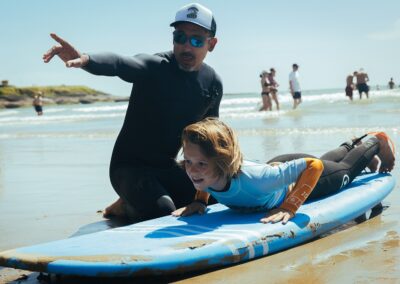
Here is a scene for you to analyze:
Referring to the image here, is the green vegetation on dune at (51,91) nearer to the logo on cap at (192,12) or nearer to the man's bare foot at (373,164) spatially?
the man's bare foot at (373,164)

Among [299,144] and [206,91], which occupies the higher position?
[206,91]

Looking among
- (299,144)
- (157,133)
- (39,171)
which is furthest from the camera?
(299,144)

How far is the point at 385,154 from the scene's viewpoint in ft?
16.8

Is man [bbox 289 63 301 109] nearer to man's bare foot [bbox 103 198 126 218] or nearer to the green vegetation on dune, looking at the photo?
man's bare foot [bbox 103 198 126 218]

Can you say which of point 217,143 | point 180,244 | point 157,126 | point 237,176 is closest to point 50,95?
point 157,126

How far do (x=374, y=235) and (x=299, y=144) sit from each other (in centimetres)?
560

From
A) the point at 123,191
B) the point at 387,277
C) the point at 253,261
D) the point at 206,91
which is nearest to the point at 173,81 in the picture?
the point at 206,91

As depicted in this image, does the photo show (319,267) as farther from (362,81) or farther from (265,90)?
(362,81)

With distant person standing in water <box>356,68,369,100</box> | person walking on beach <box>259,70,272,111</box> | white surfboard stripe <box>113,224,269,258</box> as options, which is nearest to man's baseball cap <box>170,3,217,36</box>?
white surfboard stripe <box>113,224,269,258</box>

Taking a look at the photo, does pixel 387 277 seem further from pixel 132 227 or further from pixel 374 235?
pixel 132 227

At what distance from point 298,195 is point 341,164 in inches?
44.4

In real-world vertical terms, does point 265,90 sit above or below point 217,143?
above

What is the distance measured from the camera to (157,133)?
4586 mm

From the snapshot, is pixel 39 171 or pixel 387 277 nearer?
pixel 387 277
